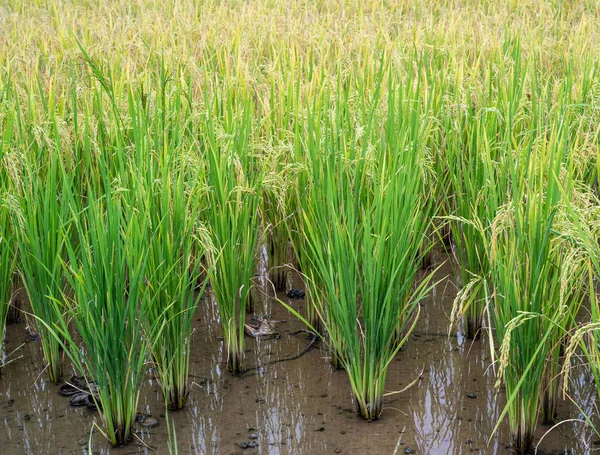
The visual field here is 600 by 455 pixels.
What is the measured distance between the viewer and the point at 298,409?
2.38m

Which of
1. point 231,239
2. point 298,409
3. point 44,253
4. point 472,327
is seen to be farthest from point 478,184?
point 44,253

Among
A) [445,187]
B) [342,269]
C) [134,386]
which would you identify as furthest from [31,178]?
[445,187]

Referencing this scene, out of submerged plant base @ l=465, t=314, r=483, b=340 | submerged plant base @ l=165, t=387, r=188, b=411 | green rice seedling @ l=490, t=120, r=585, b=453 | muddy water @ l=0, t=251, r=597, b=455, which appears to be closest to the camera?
green rice seedling @ l=490, t=120, r=585, b=453

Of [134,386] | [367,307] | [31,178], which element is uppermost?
[31,178]

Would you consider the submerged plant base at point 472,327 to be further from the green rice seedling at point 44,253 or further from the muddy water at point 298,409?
the green rice seedling at point 44,253

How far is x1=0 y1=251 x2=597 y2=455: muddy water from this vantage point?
87.1 inches

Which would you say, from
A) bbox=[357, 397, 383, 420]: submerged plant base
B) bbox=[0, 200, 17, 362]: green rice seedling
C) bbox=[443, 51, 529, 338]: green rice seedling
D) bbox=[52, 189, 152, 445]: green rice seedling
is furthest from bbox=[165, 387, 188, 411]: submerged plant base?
bbox=[443, 51, 529, 338]: green rice seedling

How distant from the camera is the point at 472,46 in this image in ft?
15.4

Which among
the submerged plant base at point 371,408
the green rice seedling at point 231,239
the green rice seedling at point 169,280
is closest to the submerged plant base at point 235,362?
the green rice seedling at point 231,239

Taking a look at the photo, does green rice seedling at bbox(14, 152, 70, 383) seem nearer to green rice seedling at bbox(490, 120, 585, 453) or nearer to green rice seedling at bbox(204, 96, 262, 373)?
green rice seedling at bbox(204, 96, 262, 373)

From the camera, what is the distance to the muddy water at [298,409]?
2213 mm

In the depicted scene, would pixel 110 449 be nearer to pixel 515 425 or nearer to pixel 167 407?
pixel 167 407

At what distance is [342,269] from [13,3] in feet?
18.3

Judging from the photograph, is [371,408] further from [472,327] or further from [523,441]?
[472,327]
